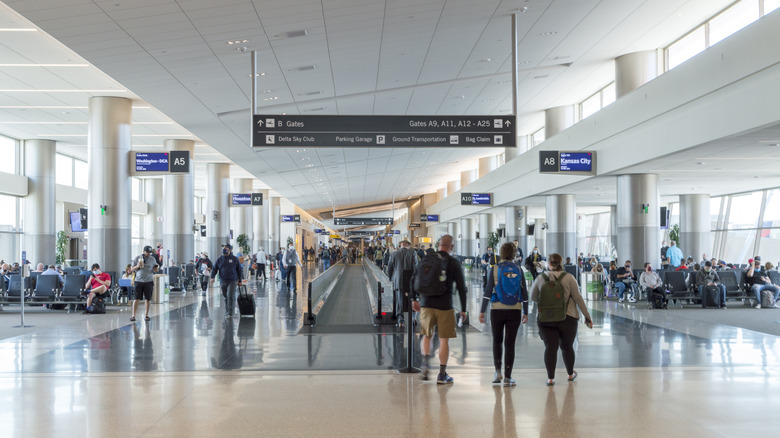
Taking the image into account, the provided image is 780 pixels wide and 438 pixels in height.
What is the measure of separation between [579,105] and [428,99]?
324 inches

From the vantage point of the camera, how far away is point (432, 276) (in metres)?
7.46

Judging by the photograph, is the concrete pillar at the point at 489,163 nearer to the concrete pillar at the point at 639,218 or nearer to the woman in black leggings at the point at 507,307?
the concrete pillar at the point at 639,218

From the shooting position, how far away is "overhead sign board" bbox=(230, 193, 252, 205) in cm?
3538

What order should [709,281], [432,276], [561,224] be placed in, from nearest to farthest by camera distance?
[432,276] < [709,281] < [561,224]

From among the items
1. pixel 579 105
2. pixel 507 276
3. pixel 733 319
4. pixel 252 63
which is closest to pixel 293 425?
pixel 507 276

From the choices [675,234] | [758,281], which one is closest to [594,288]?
[758,281]

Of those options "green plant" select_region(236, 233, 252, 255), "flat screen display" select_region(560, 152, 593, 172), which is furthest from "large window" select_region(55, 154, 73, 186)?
"flat screen display" select_region(560, 152, 593, 172)

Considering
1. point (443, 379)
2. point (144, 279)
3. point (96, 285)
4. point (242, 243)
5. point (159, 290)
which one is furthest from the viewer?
point (242, 243)

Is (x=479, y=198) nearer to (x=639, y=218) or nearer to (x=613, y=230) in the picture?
(x=613, y=230)

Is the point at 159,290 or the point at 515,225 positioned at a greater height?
the point at 515,225

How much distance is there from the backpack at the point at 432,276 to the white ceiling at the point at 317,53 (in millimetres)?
5182

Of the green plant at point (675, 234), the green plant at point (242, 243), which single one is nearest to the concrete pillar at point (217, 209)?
the green plant at point (242, 243)

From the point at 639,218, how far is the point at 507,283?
1328 centimetres

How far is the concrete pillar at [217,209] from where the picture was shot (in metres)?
33.7
